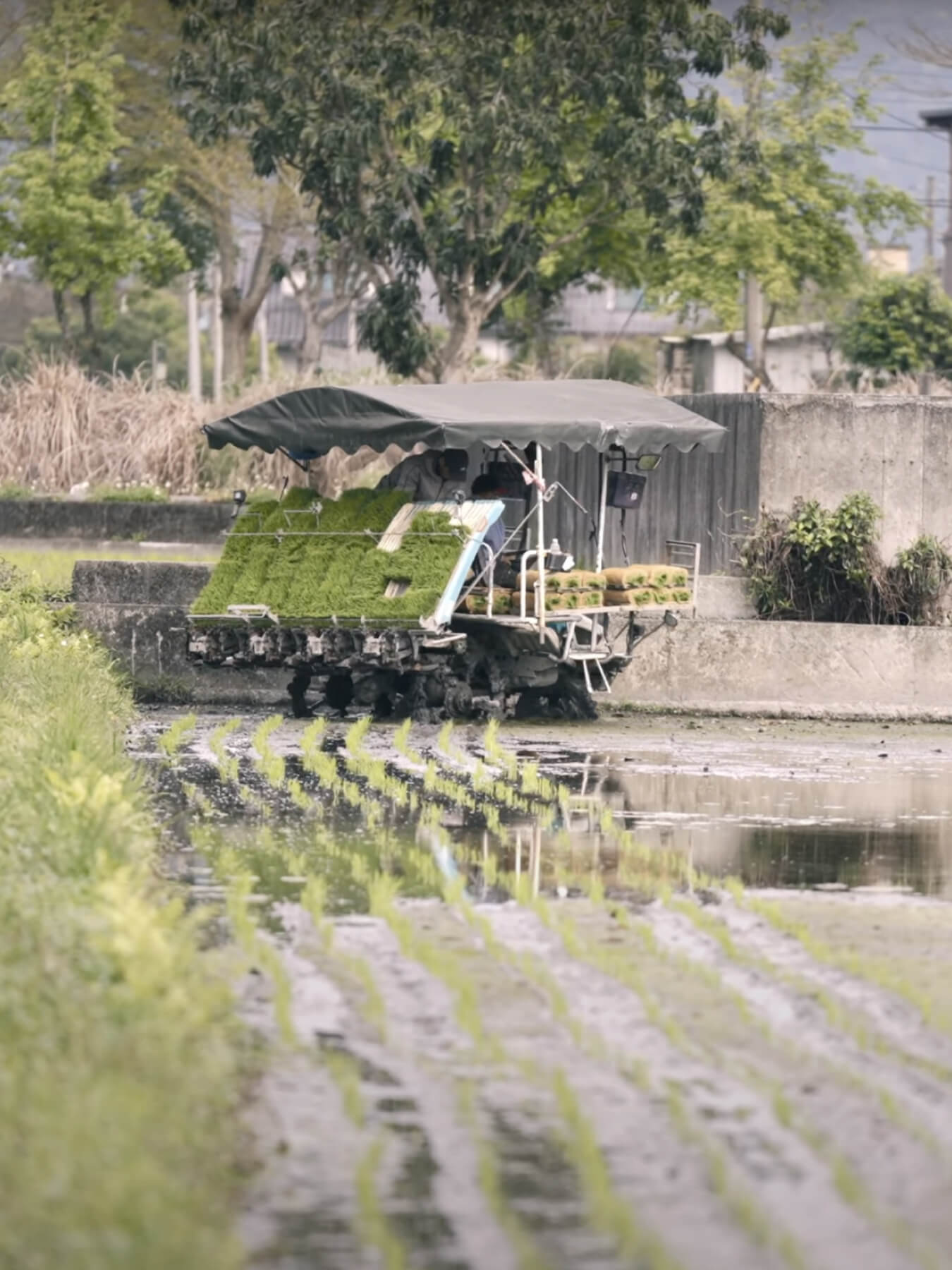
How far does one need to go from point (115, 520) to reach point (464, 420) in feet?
40.4

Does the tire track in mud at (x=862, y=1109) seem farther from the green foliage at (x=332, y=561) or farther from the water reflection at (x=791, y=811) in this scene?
the green foliage at (x=332, y=561)

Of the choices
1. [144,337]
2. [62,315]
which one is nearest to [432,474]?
[62,315]

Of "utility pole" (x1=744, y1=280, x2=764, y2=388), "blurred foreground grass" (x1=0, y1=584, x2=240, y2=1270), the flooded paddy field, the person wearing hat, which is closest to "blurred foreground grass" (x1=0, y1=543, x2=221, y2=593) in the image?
the person wearing hat

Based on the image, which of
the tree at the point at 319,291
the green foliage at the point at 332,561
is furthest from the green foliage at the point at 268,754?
the tree at the point at 319,291

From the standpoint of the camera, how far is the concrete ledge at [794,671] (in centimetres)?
2245

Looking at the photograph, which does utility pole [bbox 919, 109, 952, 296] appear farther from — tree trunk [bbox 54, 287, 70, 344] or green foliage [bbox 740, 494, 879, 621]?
green foliage [bbox 740, 494, 879, 621]

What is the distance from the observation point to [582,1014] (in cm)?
887

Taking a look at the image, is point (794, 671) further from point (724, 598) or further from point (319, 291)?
point (319, 291)

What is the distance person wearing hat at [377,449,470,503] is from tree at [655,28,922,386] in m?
28.4

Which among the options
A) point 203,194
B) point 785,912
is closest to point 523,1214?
point 785,912

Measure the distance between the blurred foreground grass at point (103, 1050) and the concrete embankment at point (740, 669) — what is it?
1096 centimetres

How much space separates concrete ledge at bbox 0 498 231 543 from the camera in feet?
105

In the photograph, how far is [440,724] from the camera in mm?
20875

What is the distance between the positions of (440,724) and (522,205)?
23.7 metres
